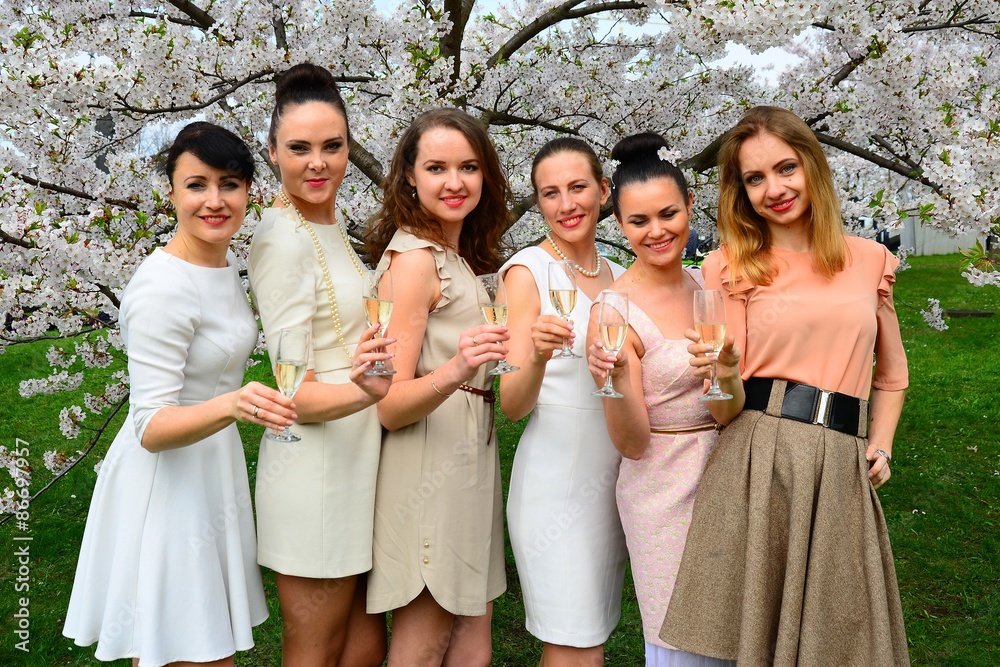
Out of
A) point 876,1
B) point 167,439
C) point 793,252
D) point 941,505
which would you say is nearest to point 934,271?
point 941,505

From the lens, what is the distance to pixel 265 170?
253 inches

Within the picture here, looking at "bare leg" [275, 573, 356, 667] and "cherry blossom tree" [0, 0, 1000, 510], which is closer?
"bare leg" [275, 573, 356, 667]

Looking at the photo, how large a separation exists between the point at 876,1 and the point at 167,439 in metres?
4.33

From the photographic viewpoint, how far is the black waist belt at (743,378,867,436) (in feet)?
8.49

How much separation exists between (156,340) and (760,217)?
199cm

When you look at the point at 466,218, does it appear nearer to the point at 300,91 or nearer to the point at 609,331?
the point at 300,91

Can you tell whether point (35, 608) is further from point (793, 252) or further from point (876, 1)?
point (876, 1)

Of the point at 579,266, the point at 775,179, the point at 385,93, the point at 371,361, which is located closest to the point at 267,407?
the point at 371,361

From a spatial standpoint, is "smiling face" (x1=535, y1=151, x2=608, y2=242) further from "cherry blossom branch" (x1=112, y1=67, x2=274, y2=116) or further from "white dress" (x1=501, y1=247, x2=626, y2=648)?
"cherry blossom branch" (x1=112, y1=67, x2=274, y2=116)

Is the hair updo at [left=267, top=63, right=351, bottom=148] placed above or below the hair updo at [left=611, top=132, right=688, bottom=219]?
above

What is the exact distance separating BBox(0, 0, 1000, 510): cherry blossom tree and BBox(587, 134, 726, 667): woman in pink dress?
138cm

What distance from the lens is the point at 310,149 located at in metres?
2.74

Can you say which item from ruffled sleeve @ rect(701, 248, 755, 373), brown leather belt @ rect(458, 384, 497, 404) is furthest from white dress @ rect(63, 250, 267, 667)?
ruffled sleeve @ rect(701, 248, 755, 373)

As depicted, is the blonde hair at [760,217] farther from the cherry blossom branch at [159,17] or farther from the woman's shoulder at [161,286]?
the cherry blossom branch at [159,17]
